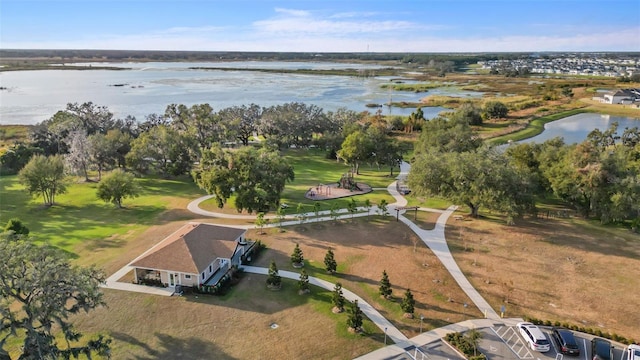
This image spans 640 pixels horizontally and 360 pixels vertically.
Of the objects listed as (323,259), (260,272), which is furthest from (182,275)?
(323,259)

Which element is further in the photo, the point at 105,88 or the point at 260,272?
the point at 105,88

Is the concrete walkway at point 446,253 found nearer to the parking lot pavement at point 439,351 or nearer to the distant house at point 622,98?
the parking lot pavement at point 439,351

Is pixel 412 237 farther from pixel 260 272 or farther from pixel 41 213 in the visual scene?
pixel 41 213

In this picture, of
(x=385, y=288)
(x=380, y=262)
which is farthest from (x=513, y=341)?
(x=380, y=262)

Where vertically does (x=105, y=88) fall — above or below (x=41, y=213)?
above

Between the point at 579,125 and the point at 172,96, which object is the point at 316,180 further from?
the point at 172,96
